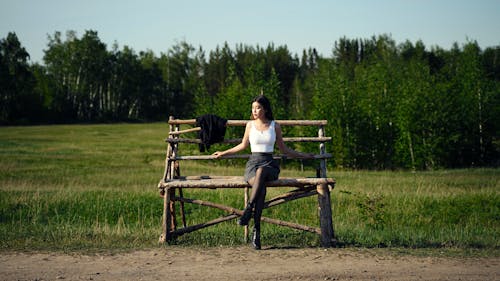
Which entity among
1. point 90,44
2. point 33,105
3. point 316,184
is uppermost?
point 90,44

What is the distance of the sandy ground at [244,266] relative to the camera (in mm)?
6285

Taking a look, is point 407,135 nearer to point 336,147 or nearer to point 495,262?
point 336,147

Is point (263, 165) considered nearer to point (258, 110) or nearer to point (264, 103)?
point (258, 110)

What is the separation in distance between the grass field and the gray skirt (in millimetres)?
1029

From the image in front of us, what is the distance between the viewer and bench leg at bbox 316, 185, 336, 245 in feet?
27.5

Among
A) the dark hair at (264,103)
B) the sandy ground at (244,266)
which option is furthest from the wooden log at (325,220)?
the dark hair at (264,103)

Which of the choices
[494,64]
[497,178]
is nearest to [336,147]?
[497,178]

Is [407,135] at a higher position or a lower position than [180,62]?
lower

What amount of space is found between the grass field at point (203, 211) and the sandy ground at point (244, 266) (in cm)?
79

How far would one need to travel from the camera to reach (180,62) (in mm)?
110562

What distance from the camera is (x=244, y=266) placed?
22.2 ft

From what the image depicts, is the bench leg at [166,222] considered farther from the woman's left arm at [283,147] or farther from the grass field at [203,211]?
the woman's left arm at [283,147]

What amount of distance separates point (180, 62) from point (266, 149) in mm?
103981

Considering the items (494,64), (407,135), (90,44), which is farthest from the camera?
(90,44)
